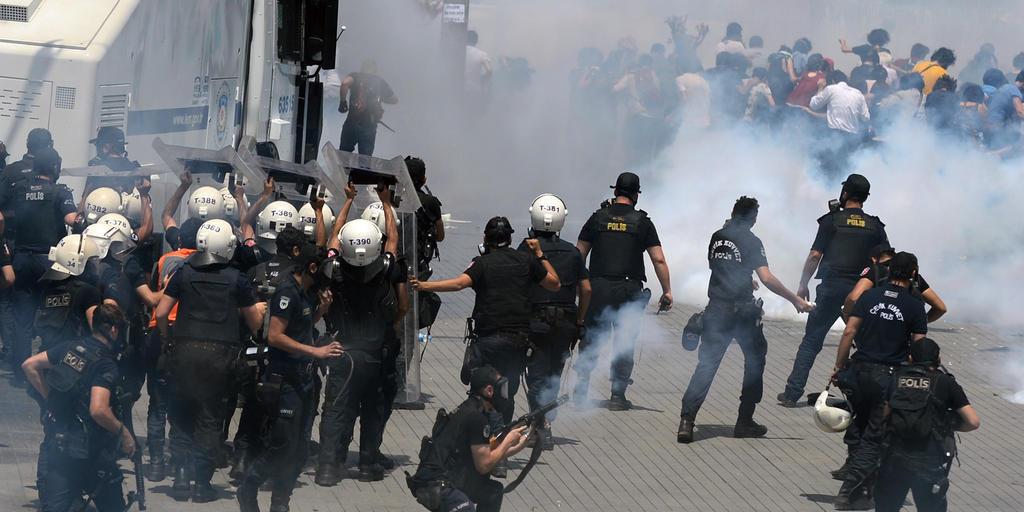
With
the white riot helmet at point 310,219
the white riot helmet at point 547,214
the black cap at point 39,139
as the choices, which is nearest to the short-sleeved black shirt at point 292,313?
the white riot helmet at point 310,219

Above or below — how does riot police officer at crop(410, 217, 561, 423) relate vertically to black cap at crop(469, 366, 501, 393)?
above

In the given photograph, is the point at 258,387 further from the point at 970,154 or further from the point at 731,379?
the point at 970,154

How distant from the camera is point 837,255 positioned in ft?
37.9

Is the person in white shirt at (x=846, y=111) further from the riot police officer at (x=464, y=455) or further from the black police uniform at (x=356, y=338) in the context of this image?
the riot police officer at (x=464, y=455)

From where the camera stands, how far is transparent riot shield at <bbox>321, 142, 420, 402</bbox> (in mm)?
9711

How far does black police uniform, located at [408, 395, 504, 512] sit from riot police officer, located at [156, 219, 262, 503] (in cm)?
153

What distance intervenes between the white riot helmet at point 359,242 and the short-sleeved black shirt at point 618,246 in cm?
252

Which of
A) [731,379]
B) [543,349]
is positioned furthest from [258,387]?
[731,379]

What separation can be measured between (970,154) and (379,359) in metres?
10.7

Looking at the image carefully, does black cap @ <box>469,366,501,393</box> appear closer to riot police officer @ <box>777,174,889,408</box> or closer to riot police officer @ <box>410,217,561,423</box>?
riot police officer @ <box>410,217,561,423</box>

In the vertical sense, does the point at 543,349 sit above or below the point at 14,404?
above

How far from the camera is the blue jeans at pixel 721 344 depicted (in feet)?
34.7

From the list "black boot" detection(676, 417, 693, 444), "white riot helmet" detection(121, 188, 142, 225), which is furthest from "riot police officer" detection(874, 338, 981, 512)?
"white riot helmet" detection(121, 188, 142, 225)

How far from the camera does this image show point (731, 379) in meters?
12.8
